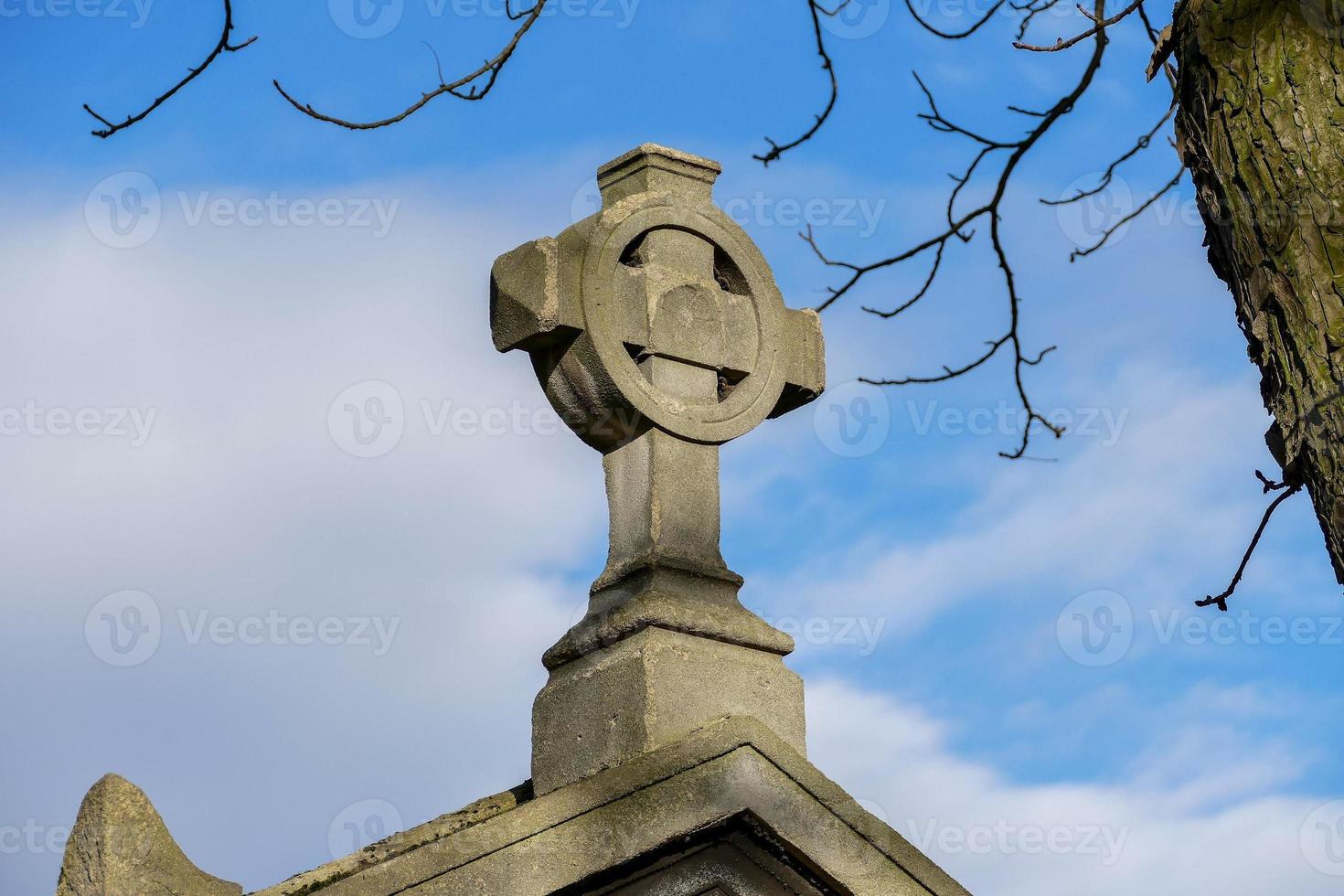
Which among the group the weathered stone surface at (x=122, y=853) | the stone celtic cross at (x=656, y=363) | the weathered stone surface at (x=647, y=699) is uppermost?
the stone celtic cross at (x=656, y=363)

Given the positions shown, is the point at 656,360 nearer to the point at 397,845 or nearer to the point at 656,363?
the point at 656,363

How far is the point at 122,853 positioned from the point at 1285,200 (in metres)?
2.94

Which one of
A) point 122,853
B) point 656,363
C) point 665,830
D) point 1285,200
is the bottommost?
point 122,853

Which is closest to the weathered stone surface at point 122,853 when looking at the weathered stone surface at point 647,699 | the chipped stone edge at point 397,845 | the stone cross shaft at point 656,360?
the chipped stone edge at point 397,845

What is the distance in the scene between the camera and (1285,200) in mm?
3010

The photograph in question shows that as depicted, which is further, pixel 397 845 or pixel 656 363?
pixel 656 363

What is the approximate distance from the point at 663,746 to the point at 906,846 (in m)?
0.71

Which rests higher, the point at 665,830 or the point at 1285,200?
the point at 1285,200

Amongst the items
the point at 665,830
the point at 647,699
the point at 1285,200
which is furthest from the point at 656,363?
the point at 1285,200

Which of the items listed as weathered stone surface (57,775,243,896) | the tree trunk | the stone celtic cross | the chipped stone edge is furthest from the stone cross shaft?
the tree trunk

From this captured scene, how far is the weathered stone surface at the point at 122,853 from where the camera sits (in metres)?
3.70

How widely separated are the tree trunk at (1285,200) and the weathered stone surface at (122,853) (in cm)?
268

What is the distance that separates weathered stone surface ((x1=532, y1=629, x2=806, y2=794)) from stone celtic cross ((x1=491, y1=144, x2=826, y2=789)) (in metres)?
0.05

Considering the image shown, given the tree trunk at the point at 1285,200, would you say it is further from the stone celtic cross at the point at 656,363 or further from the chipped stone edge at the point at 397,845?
the chipped stone edge at the point at 397,845
